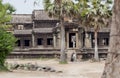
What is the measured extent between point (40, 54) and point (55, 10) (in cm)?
1016

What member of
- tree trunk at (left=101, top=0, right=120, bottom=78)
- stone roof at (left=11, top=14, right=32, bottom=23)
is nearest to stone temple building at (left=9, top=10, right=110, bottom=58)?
stone roof at (left=11, top=14, right=32, bottom=23)

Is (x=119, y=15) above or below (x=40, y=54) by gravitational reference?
above

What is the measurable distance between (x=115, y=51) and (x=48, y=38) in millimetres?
53982

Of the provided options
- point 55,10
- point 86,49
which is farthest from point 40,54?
point 55,10

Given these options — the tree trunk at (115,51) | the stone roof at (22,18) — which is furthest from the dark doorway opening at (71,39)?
the tree trunk at (115,51)

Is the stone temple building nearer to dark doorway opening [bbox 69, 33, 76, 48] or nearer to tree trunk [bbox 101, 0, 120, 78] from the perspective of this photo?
dark doorway opening [bbox 69, 33, 76, 48]

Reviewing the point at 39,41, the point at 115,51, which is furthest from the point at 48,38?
the point at 115,51

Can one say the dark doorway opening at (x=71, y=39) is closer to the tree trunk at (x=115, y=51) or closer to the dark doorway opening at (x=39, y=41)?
the dark doorway opening at (x=39, y=41)

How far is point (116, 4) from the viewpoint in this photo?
28.5ft

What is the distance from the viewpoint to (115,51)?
8.58 metres

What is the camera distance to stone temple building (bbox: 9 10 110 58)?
183 ft

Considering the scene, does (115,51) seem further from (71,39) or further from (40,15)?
(40,15)

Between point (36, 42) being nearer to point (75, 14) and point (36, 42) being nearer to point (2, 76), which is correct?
point (75, 14)

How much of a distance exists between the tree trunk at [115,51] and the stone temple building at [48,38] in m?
44.3
